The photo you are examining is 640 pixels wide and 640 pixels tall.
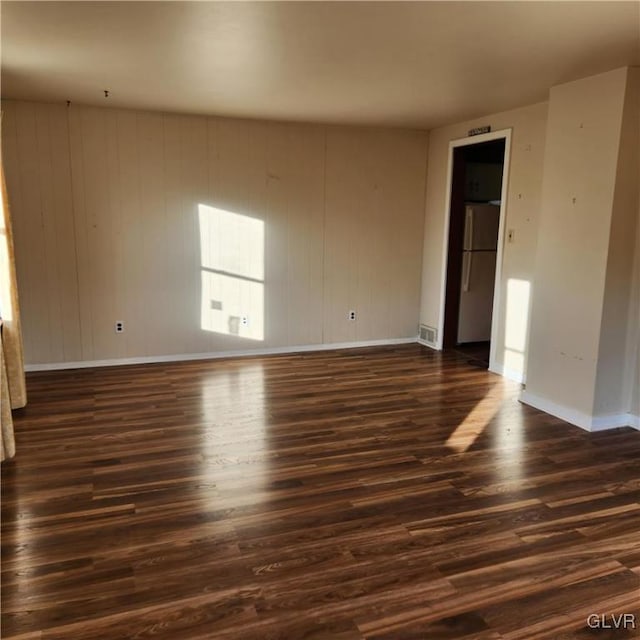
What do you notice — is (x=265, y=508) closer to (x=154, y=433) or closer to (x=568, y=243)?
(x=154, y=433)

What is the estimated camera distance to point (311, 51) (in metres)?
3.29

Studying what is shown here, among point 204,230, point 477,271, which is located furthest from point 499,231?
point 204,230

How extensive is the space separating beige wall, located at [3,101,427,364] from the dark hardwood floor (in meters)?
1.18

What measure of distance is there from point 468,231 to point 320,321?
76.6 inches

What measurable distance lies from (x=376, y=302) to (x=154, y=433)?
339cm

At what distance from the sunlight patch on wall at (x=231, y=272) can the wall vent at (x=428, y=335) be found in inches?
77.6

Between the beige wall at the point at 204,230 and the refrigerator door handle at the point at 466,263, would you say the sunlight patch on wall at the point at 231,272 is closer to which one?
the beige wall at the point at 204,230

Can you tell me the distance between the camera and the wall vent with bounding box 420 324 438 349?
644 centimetres

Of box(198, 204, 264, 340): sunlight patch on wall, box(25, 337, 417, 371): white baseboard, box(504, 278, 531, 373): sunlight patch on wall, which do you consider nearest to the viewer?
box(504, 278, 531, 373): sunlight patch on wall

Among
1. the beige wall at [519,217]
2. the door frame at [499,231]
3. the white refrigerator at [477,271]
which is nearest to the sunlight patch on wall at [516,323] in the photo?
the beige wall at [519,217]

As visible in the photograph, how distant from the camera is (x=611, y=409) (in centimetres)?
400

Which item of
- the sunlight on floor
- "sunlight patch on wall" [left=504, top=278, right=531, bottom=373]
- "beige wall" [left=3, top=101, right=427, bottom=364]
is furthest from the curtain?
"sunlight patch on wall" [left=504, top=278, right=531, bottom=373]

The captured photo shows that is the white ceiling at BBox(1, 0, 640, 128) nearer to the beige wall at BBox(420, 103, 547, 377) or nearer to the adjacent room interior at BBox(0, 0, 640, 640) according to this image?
the adjacent room interior at BBox(0, 0, 640, 640)

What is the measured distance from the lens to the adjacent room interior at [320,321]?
2.32 meters
